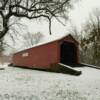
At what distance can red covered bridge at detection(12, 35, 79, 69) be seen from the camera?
26703 mm

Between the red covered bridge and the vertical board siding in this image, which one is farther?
the vertical board siding

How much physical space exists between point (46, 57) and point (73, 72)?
6.76 metres

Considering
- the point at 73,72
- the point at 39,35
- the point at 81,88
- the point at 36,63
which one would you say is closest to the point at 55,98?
the point at 81,88

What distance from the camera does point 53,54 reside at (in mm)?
26938

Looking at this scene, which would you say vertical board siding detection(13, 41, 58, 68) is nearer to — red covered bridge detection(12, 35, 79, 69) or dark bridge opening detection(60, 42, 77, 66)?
red covered bridge detection(12, 35, 79, 69)

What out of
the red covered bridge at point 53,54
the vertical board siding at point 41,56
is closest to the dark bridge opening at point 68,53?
the red covered bridge at point 53,54

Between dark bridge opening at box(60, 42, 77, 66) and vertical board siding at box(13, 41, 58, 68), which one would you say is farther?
dark bridge opening at box(60, 42, 77, 66)

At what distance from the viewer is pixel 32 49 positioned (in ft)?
105

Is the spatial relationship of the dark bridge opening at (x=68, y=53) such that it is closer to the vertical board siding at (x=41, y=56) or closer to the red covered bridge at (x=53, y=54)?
the red covered bridge at (x=53, y=54)

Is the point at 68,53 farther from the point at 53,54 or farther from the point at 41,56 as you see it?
the point at 53,54

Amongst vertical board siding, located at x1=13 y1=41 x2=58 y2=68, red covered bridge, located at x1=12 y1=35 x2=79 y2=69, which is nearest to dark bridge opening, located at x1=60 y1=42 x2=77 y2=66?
red covered bridge, located at x1=12 y1=35 x2=79 y2=69

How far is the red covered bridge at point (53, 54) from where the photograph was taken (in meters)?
26.7

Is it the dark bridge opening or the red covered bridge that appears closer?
the red covered bridge

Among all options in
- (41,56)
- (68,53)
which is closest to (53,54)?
(41,56)
